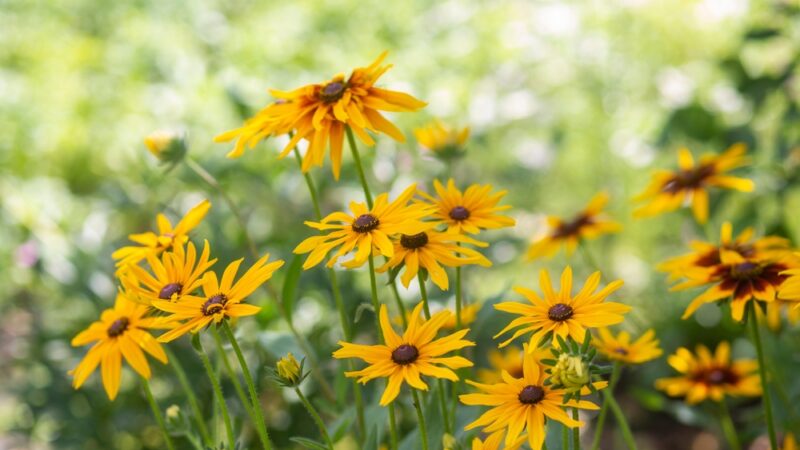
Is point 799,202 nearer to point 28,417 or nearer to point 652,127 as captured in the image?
point 652,127

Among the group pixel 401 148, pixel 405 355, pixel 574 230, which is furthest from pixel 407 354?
pixel 401 148

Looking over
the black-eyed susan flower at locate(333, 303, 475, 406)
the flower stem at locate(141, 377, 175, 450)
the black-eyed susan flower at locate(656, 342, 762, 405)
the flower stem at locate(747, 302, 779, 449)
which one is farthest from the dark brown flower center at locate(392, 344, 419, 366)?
the black-eyed susan flower at locate(656, 342, 762, 405)

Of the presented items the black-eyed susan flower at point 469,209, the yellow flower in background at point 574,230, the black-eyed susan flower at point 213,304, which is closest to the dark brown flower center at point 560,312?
the black-eyed susan flower at point 469,209

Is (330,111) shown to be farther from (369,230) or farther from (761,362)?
(761,362)

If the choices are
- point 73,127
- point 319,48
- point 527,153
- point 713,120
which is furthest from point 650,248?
point 73,127

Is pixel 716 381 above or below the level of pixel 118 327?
below
